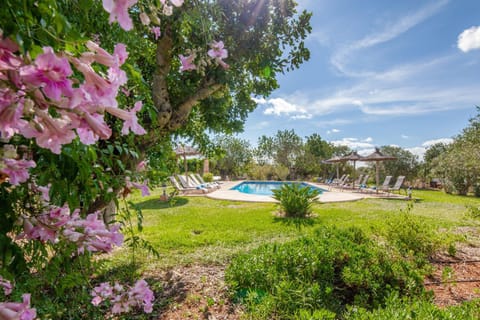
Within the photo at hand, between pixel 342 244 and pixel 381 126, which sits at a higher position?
pixel 381 126

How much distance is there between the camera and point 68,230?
3.49ft

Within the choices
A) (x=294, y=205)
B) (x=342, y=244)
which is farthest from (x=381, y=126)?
(x=342, y=244)

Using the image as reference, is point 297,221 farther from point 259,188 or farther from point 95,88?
point 259,188

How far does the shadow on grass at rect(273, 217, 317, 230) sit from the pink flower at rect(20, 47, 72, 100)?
699cm

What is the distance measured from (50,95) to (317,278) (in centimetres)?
357

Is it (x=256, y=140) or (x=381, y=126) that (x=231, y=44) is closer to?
(x=256, y=140)

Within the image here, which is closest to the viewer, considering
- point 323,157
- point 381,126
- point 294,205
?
point 294,205

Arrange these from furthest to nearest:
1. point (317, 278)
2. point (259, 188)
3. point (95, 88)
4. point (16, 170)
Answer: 1. point (259, 188)
2. point (317, 278)
3. point (16, 170)
4. point (95, 88)

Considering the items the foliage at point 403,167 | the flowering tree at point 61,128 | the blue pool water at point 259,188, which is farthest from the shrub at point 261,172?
the flowering tree at point 61,128

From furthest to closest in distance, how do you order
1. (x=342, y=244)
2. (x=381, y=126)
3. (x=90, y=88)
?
(x=381, y=126)
(x=342, y=244)
(x=90, y=88)

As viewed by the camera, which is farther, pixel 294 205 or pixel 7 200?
pixel 294 205

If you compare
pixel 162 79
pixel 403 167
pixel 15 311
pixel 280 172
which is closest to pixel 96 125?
pixel 15 311

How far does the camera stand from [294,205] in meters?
8.37

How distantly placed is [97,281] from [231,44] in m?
4.03
